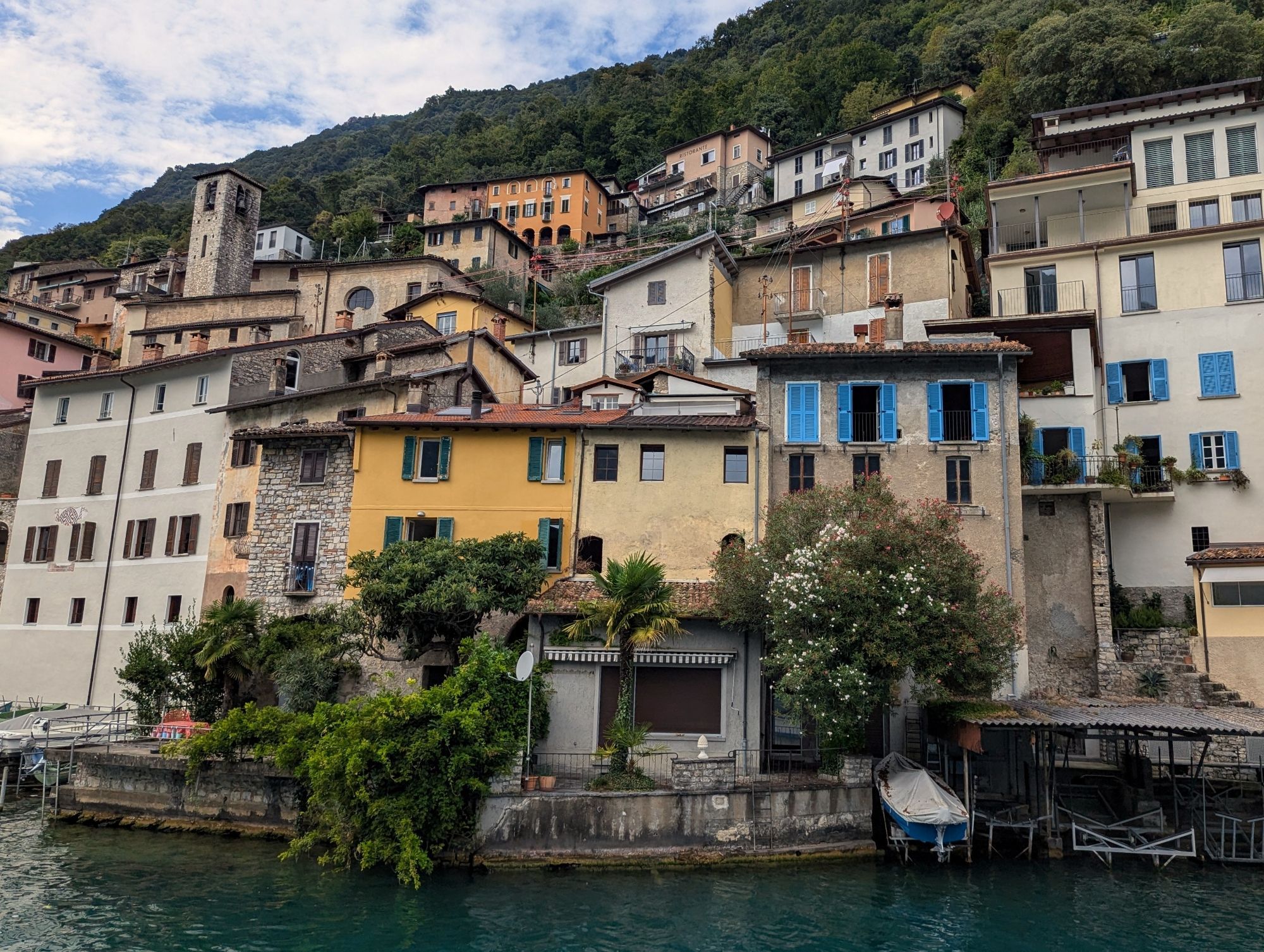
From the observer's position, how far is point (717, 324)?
42719 millimetres

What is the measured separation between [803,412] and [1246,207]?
864 inches

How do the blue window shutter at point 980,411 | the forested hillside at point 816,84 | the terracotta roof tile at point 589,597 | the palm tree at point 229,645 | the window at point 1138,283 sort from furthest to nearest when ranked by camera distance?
1. the forested hillside at point 816,84
2. the window at point 1138,283
3. the blue window shutter at point 980,411
4. the palm tree at point 229,645
5. the terracotta roof tile at point 589,597

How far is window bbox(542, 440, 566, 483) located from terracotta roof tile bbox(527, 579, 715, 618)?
3.25m

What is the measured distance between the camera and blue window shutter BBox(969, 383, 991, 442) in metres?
28.9

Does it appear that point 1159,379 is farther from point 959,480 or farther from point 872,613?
point 872,613

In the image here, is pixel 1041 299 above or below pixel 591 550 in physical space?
above

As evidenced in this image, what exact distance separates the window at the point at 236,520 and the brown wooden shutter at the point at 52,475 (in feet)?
38.0

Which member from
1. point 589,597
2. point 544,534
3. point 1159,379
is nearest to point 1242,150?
→ point 1159,379

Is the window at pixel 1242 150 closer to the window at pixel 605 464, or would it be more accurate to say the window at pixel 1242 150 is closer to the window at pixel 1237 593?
the window at pixel 1237 593

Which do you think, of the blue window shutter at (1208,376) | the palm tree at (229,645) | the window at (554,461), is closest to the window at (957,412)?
the blue window shutter at (1208,376)

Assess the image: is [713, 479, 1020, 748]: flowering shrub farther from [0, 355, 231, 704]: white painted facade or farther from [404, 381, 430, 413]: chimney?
[0, 355, 231, 704]: white painted facade

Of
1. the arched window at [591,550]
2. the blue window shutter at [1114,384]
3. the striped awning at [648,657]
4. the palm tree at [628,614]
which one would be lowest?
the striped awning at [648,657]

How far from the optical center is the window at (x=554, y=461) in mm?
30250

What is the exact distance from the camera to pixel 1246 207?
38.0m
